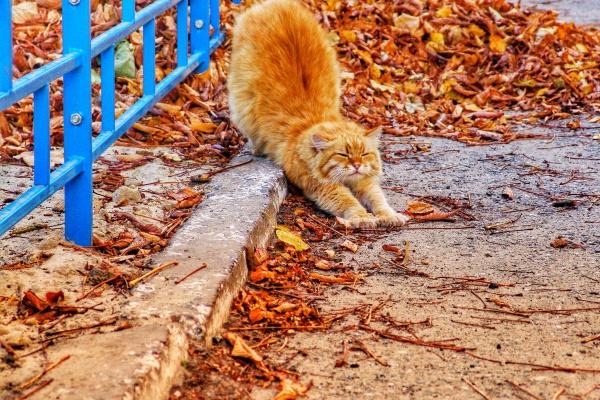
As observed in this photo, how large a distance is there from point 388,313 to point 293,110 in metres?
2.31

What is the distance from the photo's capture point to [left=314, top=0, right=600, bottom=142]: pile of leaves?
7445 mm

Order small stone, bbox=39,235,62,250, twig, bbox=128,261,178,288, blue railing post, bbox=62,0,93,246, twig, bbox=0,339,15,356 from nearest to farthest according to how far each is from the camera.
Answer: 1. twig, bbox=0,339,15,356
2. twig, bbox=128,261,178,288
3. blue railing post, bbox=62,0,93,246
4. small stone, bbox=39,235,62,250

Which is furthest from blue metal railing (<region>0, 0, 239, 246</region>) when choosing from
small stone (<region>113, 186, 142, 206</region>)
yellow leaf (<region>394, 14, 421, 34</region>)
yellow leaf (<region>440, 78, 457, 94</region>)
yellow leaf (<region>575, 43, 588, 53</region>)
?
yellow leaf (<region>575, 43, 588, 53</region>)

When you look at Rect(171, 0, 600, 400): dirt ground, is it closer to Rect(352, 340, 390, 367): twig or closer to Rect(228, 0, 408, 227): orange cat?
Rect(352, 340, 390, 367): twig

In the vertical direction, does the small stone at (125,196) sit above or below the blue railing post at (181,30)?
below

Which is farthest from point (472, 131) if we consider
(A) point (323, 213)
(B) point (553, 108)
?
(A) point (323, 213)

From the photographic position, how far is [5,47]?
10.7 feet

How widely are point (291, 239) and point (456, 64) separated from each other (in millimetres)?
4021

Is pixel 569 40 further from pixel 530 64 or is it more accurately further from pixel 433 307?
pixel 433 307

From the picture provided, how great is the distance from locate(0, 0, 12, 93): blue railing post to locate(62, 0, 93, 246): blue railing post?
0.55 m

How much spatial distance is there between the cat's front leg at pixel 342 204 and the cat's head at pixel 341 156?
8 centimetres

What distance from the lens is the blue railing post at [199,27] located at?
7039mm

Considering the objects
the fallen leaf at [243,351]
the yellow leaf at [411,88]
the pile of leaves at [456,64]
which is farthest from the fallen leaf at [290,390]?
the yellow leaf at [411,88]

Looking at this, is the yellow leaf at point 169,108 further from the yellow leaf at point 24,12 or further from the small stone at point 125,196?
the small stone at point 125,196
